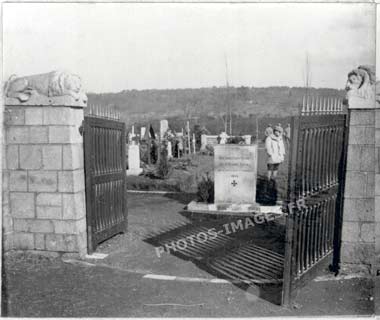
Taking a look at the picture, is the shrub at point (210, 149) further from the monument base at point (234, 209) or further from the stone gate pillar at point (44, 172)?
the stone gate pillar at point (44, 172)

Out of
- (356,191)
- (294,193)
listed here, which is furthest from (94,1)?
(356,191)

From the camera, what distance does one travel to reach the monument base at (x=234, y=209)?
10.1 meters

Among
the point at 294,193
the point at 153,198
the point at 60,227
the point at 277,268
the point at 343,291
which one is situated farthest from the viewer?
the point at 153,198

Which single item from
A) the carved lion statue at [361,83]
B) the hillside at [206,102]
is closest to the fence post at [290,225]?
the carved lion statue at [361,83]

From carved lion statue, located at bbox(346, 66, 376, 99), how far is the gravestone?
4817 millimetres

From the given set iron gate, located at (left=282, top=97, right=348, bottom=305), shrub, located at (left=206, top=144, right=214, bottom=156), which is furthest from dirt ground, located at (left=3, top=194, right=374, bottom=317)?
shrub, located at (left=206, top=144, right=214, bottom=156)

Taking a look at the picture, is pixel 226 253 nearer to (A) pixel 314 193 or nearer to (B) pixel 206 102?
(A) pixel 314 193

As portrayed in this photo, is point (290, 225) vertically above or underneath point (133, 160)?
above

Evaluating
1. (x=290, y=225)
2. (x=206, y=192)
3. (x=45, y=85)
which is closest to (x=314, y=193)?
(x=290, y=225)

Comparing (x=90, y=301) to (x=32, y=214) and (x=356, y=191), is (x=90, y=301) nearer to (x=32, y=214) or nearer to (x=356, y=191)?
(x=32, y=214)

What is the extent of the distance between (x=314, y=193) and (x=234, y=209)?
5002mm

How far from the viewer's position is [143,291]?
5.34m

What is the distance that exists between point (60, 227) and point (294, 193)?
3.61 meters

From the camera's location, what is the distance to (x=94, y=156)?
276 inches
